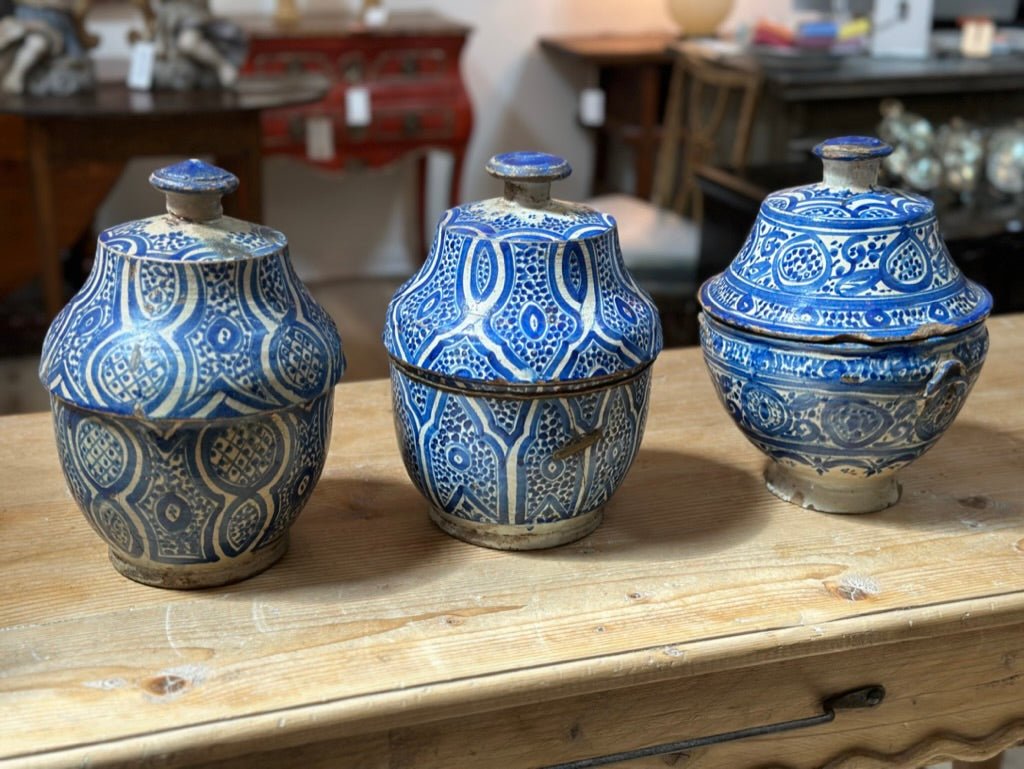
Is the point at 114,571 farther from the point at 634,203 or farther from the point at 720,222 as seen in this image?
the point at 634,203

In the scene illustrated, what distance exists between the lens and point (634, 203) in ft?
8.99

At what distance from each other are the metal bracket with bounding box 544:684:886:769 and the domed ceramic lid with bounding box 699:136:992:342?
26 cm

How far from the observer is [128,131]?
2311 mm

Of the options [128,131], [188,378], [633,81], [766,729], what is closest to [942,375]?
[766,729]

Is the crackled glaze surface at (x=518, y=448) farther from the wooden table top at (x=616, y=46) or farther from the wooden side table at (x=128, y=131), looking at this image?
the wooden table top at (x=616, y=46)

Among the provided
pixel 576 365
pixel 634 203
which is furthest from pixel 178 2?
pixel 576 365

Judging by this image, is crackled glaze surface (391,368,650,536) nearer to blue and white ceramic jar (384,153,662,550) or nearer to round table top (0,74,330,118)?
blue and white ceramic jar (384,153,662,550)

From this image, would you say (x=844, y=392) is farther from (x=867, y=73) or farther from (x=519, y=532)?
(x=867, y=73)

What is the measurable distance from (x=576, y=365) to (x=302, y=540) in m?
0.27

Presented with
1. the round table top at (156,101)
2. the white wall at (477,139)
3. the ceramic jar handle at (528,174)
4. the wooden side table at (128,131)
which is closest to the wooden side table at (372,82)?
the white wall at (477,139)

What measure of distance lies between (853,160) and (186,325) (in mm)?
499

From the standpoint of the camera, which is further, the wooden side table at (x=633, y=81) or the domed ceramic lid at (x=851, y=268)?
the wooden side table at (x=633, y=81)

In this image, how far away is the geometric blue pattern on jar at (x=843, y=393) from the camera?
2.82 ft

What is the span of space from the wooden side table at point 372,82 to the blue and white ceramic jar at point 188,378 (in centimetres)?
239
